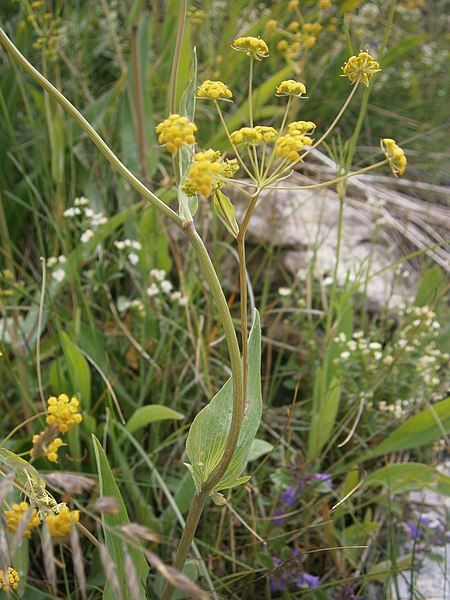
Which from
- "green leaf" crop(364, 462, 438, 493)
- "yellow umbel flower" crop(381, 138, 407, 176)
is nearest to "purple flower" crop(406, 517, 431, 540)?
"green leaf" crop(364, 462, 438, 493)

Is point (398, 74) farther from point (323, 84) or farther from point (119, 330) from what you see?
point (119, 330)

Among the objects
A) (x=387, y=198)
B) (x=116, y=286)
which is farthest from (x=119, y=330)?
(x=387, y=198)

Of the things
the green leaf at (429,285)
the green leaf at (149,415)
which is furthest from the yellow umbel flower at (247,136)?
the green leaf at (429,285)

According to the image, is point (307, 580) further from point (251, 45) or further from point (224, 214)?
point (251, 45)

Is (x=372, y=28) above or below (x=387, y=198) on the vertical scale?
above

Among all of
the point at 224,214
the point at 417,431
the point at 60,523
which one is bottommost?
the point at 417,431

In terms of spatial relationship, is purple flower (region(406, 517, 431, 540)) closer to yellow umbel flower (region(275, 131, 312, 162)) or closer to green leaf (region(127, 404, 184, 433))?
green leaf (region(127, 404, 184, 433))

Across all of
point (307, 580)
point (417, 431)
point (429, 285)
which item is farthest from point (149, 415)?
point (429, 285)
